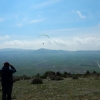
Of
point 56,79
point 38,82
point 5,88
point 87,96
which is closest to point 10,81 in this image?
point 5,88

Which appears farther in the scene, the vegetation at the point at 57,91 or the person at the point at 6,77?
the vegetation at the point at 57,91

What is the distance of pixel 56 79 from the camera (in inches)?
1164

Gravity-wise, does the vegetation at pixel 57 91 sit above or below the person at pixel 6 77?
below

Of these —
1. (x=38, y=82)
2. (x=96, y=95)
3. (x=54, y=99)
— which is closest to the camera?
(x=54, y=99)

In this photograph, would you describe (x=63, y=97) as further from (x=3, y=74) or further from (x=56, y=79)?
(x=56, y=79)

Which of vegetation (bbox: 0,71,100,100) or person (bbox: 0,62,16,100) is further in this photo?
vegetation (bbox: 0,71,100,100)

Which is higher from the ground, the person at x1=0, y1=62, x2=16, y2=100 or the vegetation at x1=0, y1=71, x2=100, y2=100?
the person at x1=0, y1=62, x2=16, y2=100

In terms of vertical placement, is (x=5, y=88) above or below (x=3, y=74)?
below

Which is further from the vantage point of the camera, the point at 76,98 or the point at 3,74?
the point at 76,98

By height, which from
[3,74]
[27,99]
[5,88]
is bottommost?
[27,99]

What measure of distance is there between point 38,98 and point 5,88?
11.8ft

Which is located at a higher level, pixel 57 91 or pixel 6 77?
pixel 6 77

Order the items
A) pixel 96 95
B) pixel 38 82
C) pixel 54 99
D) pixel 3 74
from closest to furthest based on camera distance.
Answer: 1. pixel 3 74
2. pixel 54 99
3. pixel 96 95
4. pixel 38 82

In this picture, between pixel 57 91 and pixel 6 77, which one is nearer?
pixel 6 77
